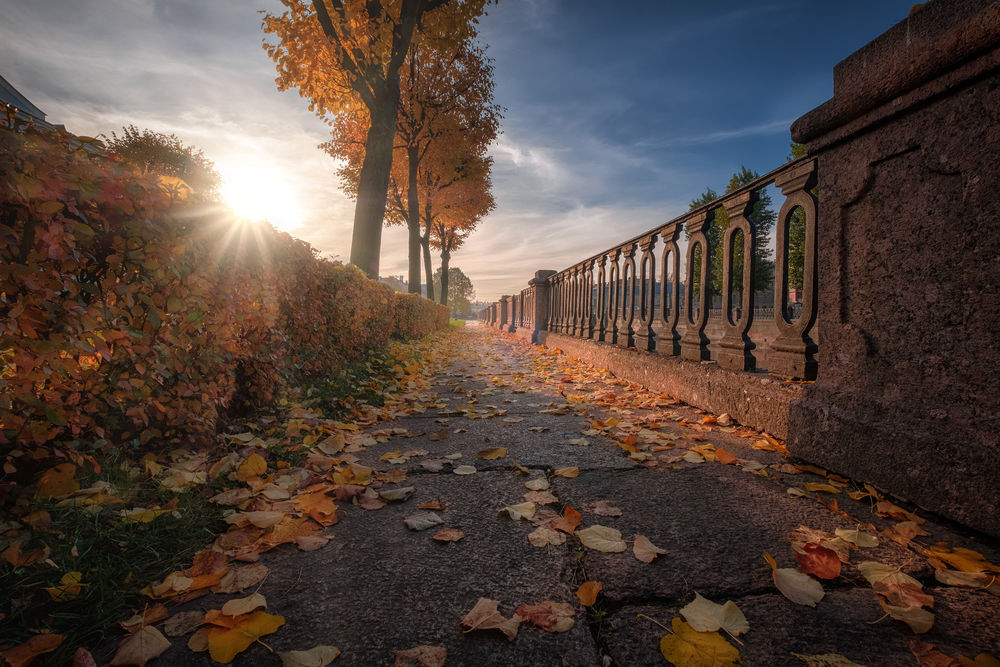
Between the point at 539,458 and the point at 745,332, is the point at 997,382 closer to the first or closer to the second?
the point at 745,332

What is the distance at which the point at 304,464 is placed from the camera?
6.84ft

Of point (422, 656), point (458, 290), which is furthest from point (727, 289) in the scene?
point (458, 290)

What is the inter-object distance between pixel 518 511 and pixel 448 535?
30 cm

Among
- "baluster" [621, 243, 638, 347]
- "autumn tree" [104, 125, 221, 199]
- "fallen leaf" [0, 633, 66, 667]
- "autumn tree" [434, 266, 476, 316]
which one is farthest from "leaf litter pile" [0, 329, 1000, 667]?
"autumn tree" [434, 266, 476, 316]

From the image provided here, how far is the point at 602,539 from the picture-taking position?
1376 mm

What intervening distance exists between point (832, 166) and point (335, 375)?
3.75 m

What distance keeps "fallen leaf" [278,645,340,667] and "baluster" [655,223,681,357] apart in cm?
347

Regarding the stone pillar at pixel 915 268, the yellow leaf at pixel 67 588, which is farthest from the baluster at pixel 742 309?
the yellow leaf at pixel 67 588

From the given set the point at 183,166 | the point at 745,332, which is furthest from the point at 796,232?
the point at 183,166

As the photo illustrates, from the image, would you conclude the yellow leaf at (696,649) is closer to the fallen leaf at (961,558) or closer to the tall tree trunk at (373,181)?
the fallen leaf at (961,558)

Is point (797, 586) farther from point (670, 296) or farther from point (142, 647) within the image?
point (670, 296)

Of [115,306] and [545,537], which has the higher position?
[115,306]

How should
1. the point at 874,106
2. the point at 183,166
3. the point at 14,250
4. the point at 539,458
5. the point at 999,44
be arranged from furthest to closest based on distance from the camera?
1. the point at 183,166
2. the point at 539,458
3. the point at 874,106
4. the point at 999,44
5. the point at 14,250

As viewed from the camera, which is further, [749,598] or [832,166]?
[832,166]
